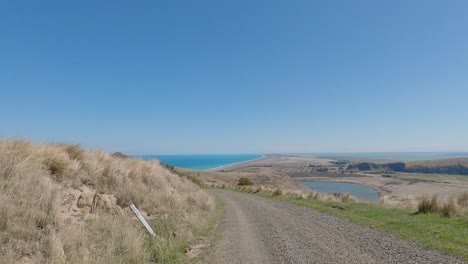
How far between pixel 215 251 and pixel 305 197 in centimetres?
2106

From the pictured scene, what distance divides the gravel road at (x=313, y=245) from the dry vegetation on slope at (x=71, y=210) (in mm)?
1913

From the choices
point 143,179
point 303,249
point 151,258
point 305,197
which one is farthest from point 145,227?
point 305,197

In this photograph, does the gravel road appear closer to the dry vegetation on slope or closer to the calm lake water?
the dry vegetation on slope

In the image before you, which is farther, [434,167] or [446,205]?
[434,167]

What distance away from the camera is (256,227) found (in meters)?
13.5

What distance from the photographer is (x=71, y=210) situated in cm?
882

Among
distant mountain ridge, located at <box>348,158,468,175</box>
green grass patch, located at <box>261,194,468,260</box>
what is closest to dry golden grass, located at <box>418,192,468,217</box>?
green grass patch, located at <box>261,194,468,260</box>

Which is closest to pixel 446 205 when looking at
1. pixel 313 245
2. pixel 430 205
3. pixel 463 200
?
pixel 430 205

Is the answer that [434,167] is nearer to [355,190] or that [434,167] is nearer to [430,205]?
[355,190]

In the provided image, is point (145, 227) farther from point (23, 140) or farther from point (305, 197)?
point (305, 197)

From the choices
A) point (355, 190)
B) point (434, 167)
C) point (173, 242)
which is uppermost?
point (173, 242)

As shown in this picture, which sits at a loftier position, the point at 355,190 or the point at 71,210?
the point at 71,210

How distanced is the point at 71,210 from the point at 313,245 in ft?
23.9

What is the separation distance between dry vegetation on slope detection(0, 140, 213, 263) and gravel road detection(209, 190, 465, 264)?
1.91m
